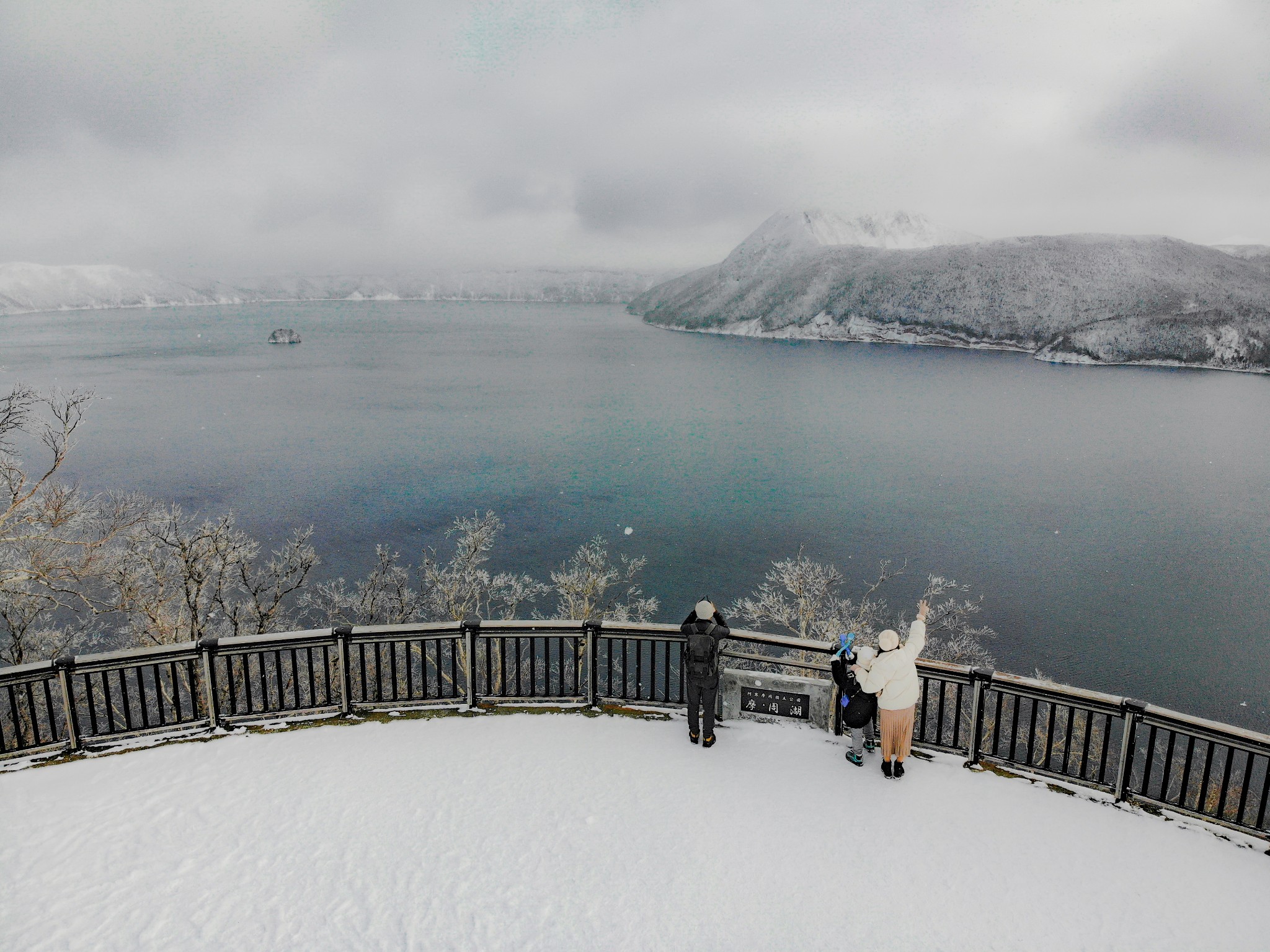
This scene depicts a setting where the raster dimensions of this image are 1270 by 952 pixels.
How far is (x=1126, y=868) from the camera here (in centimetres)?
616

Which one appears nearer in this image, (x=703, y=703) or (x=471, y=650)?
(x=703, y=703)

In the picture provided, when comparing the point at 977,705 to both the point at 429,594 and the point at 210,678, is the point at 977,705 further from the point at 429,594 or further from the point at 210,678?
the point at 429,594

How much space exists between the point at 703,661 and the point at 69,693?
22.1 feet

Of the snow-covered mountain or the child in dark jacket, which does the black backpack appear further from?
the snow-covered mountain

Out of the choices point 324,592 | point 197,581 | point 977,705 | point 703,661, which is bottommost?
point 324,592

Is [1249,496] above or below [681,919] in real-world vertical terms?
below

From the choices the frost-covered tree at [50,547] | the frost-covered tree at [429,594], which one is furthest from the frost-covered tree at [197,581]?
the frost-covered tree at [429,594]

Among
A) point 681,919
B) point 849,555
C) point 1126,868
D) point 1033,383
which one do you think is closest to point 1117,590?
point 849,555

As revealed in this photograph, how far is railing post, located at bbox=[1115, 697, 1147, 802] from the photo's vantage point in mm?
6875

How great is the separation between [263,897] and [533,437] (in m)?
77.2

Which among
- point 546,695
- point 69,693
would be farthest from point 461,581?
point 69,693

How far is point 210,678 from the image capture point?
26.6 ft

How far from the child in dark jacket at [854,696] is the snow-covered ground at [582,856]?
245mm

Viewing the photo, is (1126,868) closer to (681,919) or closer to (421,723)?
(681,919)
